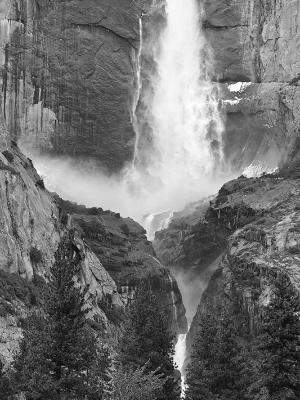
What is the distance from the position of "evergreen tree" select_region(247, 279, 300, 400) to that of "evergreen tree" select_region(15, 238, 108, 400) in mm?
7789

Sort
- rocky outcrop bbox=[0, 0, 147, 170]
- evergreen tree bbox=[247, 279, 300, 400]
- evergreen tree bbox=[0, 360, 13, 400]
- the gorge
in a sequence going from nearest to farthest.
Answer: evergreen tree bbox=[247, 279, 300, 400] < evergreen tree bbox=[0, 360, 13, 400] < the gorge < rocky outcrop bbox=[0, 0, 147, 170]

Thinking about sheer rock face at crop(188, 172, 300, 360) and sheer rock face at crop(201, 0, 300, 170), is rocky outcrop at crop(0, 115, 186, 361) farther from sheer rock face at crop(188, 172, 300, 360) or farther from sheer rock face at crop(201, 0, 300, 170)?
sheer rock face at crop(201, 0, 300, 170)

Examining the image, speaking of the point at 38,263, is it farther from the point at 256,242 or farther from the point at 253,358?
the point at 256,242

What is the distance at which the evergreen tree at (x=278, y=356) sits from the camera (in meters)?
30.8

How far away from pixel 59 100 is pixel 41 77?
5483 millimetres

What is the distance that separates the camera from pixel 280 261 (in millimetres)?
79750

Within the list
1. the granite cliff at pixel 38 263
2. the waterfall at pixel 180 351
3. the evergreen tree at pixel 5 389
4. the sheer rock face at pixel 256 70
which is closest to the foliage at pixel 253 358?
the granite cliff at pixel 38 263

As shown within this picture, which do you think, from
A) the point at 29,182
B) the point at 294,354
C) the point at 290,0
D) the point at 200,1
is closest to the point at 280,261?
the point at 29,182

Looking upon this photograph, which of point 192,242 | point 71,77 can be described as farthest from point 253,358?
point 71,77

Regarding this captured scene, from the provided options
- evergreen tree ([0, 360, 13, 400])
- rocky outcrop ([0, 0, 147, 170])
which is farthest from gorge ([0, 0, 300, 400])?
evergreen tree ([0, 360, 13, 400])

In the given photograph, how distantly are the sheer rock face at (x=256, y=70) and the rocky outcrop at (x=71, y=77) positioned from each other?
19.5m

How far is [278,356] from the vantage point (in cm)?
3103

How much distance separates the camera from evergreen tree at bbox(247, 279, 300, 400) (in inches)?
1214

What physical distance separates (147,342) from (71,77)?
9491 cm
